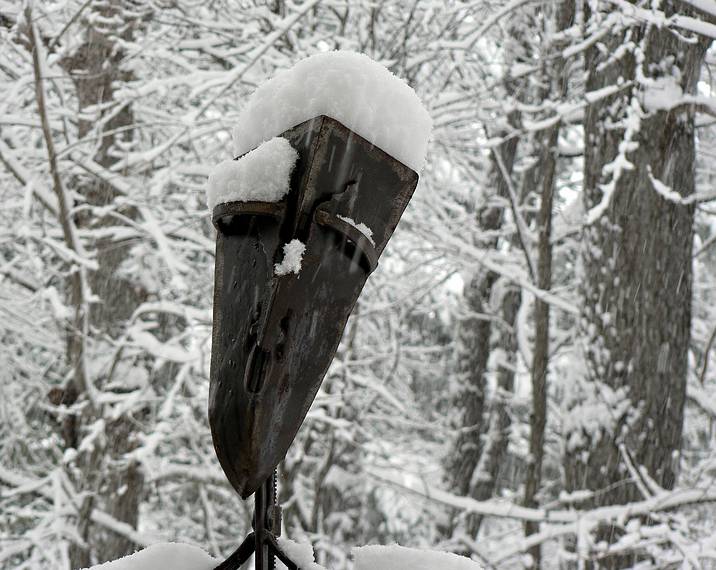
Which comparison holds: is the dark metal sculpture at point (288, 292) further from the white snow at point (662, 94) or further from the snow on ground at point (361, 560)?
the white snow at point (662, 94)

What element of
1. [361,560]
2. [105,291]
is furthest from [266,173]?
[105,291]

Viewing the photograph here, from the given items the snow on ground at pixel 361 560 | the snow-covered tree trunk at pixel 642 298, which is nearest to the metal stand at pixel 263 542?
the snow on ground at pixel 361 560

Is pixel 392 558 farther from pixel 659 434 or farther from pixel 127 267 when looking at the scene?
pixel 127 267

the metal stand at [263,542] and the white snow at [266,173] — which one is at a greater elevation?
the white snow at [266,173]

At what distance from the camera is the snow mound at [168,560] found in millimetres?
1214

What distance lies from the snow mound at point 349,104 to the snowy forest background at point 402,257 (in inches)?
73.1

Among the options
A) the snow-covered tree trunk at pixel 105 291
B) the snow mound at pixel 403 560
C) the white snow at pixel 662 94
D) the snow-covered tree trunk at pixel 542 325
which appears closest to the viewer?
the snow mound at pixel 403 560

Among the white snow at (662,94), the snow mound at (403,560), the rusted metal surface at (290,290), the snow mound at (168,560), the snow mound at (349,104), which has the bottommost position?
the snow mound at (168,560)

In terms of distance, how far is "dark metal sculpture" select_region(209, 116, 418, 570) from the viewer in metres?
1.01

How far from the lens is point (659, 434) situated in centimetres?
395

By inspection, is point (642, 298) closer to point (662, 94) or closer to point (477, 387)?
point (662, 94)

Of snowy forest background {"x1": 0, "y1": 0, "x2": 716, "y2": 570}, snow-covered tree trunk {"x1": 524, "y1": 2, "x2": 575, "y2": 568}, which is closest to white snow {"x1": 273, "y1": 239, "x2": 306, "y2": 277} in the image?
snowy forest background {"x1": 0, "y1": 0, "x2": 716, "y2": 570}

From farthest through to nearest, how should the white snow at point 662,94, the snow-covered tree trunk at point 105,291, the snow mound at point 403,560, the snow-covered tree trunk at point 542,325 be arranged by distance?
1. the snow-covered tree trunk at point 105,291
2. the snow-covered tree trunk at point 542,325
3. the white snow at point 662,94
4. the snow mound at point 403,560

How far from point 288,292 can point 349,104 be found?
28 centimetres
